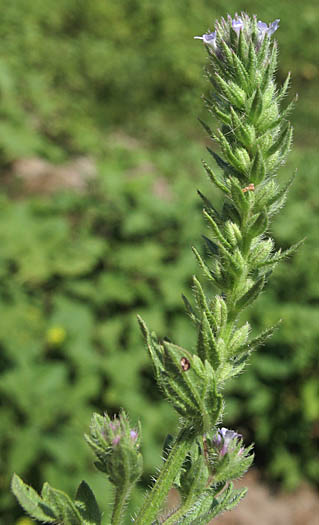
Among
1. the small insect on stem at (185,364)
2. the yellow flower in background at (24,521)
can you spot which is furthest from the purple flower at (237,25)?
the yellow flower in background at (24,521)

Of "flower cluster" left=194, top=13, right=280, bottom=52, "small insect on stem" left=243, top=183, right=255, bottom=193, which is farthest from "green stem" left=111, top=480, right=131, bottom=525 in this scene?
"flower cluster" left=194, top=13, right=280, bottom=52

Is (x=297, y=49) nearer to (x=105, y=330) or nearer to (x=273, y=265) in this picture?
(x=105, y=330)

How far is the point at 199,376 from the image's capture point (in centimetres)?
86

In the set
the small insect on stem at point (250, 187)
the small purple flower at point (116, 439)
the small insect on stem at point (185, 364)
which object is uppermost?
the small insect on stem at point (250, 187)

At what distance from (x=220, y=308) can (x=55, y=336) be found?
3164 millimetres

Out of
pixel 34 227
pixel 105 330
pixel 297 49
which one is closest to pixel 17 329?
pixel 105 330

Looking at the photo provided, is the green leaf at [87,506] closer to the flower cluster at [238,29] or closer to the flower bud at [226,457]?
the flower bud at [226,457]

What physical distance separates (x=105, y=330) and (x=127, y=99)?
5787mm

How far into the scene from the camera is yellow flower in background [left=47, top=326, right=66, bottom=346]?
3936 millimetres

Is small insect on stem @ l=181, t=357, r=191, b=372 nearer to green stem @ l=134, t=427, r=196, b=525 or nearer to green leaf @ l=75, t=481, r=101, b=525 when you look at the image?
green stem @ l=134, t=427, r=196, b=525

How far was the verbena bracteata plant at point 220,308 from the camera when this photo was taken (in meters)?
0.87

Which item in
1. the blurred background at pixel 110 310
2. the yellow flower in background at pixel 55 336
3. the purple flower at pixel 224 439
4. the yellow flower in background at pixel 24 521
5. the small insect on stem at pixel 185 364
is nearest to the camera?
the small insect on stem at pixel 185 364

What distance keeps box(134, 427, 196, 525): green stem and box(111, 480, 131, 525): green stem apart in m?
0.03

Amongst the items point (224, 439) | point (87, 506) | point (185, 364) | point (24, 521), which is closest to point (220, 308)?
point (185, 364)
